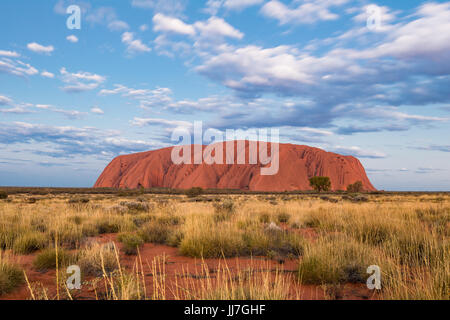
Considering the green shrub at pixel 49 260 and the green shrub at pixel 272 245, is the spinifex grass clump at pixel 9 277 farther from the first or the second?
the green shrub at pixel 272 245

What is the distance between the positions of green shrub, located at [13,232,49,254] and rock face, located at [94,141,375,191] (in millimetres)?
81773

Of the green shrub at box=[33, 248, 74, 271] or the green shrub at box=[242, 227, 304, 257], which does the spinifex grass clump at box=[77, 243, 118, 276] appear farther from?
the green shrub at box=[242, 227, 304, 257]

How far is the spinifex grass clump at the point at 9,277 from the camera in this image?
383cm

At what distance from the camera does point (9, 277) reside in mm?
4098

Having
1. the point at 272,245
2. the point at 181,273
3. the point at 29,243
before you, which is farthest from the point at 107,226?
Answer: the point at 272,245

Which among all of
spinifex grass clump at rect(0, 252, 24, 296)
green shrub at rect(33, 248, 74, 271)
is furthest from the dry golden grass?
spinifex grass clump at rect(0, 252, 24, 296)

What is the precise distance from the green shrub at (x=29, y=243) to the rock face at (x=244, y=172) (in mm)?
81773

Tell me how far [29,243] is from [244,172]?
9432 cm

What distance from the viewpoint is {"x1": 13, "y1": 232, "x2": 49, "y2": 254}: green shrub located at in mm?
6234

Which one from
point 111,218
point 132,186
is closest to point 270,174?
point 132,186

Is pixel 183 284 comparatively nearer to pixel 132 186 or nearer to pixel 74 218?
pixel 74 218

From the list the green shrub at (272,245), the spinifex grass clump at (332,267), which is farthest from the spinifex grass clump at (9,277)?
the spinifex grass clump at (332,267)
